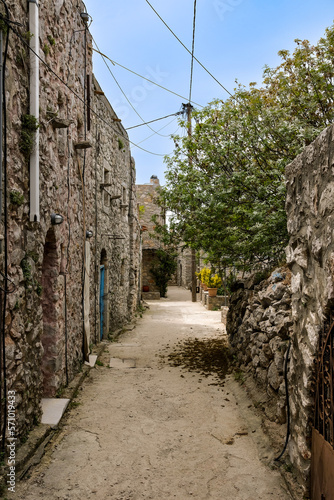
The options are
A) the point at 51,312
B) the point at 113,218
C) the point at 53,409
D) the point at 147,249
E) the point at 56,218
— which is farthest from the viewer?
the point at 147,249

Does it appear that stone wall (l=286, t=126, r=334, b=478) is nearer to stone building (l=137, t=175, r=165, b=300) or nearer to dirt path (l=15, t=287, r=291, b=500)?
dirt path (l=15, t=287, r=291, b=500)

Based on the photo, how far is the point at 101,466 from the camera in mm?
3848

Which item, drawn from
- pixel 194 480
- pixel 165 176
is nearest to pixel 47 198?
pixel 194 480

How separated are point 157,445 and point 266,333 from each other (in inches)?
86.7

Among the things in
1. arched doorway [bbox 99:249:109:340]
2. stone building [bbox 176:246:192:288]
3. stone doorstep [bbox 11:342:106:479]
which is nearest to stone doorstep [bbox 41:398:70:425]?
stone doorstep [bbox 11:342:106:479]

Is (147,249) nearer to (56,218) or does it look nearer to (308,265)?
(56,218)

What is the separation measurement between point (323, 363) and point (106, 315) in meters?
7.86

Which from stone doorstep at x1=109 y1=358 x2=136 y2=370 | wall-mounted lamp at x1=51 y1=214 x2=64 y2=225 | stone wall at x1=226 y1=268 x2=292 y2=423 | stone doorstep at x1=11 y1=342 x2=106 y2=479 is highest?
wall-mounted lamp at x1=51 y1=214 x2=64 y2=225

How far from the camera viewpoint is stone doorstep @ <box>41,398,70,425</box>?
461cm

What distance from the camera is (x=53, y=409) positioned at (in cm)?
493

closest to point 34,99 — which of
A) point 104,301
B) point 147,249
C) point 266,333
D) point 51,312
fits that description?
point 51,312

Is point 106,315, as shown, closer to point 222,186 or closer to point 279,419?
point 222,186

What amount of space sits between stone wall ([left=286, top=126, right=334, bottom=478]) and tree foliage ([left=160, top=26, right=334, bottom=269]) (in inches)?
87.3

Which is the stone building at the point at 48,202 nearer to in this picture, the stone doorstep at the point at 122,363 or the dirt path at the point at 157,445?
the dirt path at the point at 157,445
